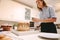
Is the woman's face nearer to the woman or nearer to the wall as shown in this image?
the woman

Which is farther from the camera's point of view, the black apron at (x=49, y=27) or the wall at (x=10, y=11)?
the wall at (x=10, y=11)

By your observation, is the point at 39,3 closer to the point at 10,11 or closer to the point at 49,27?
the point at 49,27

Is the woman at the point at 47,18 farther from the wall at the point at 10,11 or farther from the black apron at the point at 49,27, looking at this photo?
the wall at the point at 10,11

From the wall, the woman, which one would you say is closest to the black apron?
the woman

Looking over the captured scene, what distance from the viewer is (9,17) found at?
1.87m

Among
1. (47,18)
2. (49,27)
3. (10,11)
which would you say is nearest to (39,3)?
(47,18)

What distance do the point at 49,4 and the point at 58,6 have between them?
0.48 ft

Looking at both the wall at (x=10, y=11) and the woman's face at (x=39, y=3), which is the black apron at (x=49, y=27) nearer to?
the woman's face at (x=39, y=3)

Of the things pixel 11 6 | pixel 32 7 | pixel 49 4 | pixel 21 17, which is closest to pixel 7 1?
pixel 11 6

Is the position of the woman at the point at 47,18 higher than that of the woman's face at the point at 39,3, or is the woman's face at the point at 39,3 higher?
the woman's face at the point at 39,3

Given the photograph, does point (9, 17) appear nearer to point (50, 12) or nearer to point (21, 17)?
point (21, 17)

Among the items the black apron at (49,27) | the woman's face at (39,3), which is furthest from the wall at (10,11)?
the black apron at (49,27)

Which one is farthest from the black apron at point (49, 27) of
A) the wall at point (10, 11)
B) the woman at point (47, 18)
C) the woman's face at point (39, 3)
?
the wall at point (10, 11)

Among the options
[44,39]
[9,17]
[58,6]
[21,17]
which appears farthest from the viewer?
[9,17]
